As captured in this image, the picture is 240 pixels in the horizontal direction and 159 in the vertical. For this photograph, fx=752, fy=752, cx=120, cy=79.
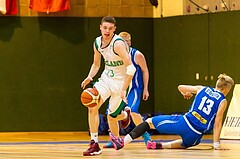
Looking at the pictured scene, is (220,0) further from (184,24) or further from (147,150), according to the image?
(147,150)

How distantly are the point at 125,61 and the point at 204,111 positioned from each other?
1311 mm

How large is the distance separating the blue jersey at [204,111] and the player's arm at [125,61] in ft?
3.42

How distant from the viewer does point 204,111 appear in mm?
10070

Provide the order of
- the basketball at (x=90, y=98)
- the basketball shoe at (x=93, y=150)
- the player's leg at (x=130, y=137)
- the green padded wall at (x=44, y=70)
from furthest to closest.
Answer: the green padded wall at (x=44, y=70)
the player's leg at (x=130, y=137)
the basketball at (x=90, y=98)
the basketball shoe at (x=93, y=150)

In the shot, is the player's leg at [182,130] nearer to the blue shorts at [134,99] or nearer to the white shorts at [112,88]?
the white shorts at [112,88]

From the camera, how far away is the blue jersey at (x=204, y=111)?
10047 mm

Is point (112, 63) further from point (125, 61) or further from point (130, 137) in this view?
point (130, 137)

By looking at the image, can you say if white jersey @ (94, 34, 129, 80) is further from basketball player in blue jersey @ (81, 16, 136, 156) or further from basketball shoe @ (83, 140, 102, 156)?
basketball shoe @ (83, 140, 102, 156)

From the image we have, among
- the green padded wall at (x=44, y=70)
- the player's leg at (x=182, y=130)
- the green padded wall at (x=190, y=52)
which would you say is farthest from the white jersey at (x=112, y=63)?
the green padded wall at (x=44, y=70)

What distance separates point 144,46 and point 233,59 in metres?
2.70

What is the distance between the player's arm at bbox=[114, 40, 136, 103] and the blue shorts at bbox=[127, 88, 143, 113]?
59.5 inches

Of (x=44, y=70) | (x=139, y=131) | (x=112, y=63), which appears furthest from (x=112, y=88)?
(x=44, y=70)

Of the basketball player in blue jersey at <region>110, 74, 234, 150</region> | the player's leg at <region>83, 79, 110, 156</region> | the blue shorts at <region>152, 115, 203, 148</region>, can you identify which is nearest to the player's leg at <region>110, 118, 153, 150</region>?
the basketball player in blue jersey at <region>110, 74, 234, 150</region>

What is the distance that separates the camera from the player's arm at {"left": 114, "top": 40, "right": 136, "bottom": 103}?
9.59 m
